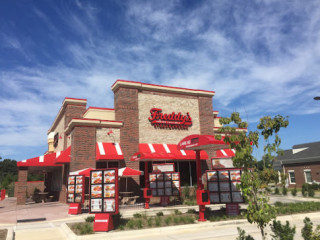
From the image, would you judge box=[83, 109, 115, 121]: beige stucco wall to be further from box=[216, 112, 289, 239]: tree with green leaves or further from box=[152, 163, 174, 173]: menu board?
box=[216, 112, 289, 239]: tree with green leaves

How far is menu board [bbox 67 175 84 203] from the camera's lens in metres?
14.5

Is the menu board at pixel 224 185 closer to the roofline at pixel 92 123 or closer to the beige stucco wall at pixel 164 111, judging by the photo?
the beige stucco wall at pixel 164 111

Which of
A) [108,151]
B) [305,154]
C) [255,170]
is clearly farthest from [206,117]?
[305,154]

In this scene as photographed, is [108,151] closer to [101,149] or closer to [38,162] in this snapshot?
[101,149]

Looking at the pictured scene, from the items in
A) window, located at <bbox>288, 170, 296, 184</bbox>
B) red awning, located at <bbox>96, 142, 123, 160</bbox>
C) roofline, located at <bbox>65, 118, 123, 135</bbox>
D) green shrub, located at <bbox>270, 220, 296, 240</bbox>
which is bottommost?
green shrub, located at <bbox>270, 220, 296, 240</bbox>

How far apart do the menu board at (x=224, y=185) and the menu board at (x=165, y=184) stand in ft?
13.9

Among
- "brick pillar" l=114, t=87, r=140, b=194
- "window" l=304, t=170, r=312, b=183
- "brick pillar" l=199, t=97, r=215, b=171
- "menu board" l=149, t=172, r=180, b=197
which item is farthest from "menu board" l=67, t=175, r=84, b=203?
"window" l=304, t=170, r=312, b=183

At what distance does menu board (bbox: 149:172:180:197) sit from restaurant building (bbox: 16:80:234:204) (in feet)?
4.58

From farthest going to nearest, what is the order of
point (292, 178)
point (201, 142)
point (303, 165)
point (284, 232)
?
point (292, 178) → point (303, 165) → point (201, 142) → point (284, 232)

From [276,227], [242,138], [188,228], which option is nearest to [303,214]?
[188,228]

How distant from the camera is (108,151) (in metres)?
19.8

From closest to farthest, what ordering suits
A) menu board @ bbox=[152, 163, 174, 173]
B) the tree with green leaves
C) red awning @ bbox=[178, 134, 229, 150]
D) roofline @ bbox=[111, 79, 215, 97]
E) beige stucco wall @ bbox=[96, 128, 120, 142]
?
the tree with green leaves
red awning @ bbox=[178, 134, 229, 150]
menu board @ bbox=[152, 163, 174, 173]
beige stucco wall @ bbox=[96, 128, 120, 142]
roofline @ bbox=[111, 79, 215, 97]

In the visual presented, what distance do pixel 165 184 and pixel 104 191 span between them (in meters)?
7.42

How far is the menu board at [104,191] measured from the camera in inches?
402
